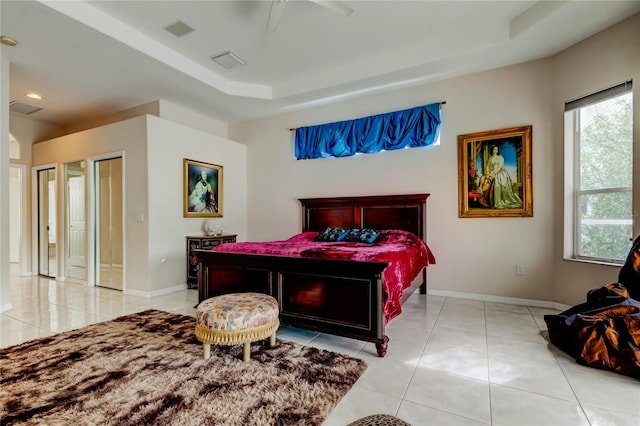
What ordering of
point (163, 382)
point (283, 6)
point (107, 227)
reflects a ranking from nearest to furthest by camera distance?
point (163, 382) → point (283, 6) → point (107, 227)

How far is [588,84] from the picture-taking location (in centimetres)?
328

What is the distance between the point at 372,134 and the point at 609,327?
3472 mm

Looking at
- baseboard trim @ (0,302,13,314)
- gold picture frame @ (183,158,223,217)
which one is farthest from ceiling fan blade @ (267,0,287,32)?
baseboard trim @ (0,302,13,314)

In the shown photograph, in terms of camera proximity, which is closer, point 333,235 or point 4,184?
point 4,184

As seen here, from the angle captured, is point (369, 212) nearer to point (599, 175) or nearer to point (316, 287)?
point (316, 287)

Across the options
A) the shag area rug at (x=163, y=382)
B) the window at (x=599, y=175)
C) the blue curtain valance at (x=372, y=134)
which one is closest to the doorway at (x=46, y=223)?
the shag area rug at (x=163, y=382)

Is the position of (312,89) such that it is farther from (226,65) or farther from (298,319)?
(298,319)

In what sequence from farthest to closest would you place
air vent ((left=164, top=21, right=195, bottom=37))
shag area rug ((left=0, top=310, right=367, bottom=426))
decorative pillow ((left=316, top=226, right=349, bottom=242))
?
decorative pillow ((left=316, top=226, right=349, bottom=242)) < air vent ((left=164, top=21, right=195, bottom=37)) < shag area rug ((left=0, top=310, right=367, bottom=426))

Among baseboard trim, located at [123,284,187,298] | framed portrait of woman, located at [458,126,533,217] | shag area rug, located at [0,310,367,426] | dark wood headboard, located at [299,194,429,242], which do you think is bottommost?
baseboard trim, located at [123,284,187,298]

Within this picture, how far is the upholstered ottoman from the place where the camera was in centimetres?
226

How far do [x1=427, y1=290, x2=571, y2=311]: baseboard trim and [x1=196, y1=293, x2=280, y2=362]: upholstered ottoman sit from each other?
2.81 meters

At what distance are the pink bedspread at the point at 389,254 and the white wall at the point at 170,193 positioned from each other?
178cm

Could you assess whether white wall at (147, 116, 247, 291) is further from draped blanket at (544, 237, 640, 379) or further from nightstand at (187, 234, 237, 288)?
draped blanket at (544, 237, 640, 379)

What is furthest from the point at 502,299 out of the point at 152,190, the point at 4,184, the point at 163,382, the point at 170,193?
the point at 4,184
